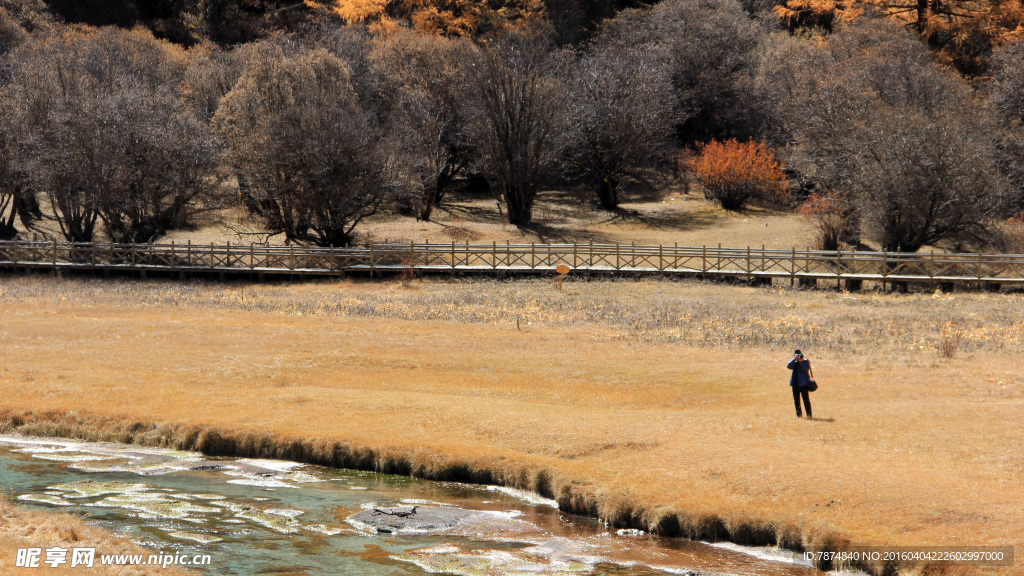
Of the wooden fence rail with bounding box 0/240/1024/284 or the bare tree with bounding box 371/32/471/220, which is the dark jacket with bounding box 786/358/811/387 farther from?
the bare tree with bounding box 371/32/471/220

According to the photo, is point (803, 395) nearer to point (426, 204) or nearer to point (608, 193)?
point (426, 204)

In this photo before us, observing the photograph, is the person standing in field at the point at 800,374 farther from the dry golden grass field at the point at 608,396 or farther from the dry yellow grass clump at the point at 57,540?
the dry yellow grass clump at the point at 57,540

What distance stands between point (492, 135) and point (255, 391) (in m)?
41.6

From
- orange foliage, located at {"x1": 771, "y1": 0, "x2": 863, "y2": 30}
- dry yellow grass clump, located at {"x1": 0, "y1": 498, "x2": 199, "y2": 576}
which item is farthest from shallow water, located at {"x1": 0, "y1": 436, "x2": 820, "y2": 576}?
orange foliage, located at {"x1": 771, "y1": 0, "x2": 863, "y2": 30}

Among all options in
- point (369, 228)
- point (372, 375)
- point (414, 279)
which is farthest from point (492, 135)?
point (372, 375)

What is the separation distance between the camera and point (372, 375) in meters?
25.7

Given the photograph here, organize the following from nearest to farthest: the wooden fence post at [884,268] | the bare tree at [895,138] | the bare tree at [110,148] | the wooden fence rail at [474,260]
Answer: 1. the wooden fence post at [884,268]
2. the wooden fence rail at [474,260]
3. the bare tree at [895,138]
4. the bare tree at [110,148]

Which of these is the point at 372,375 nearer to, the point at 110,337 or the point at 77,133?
the point at 110,337

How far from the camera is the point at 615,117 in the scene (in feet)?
216

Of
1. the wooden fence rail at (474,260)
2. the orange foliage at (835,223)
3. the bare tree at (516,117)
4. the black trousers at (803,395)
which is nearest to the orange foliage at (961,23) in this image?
the orange foliage at (835,223)

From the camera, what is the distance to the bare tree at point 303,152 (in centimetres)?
5331

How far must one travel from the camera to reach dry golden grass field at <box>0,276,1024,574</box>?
14695 mm

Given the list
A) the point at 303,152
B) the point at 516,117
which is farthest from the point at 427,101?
the point at 303,152

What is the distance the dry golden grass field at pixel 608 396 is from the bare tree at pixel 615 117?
89.7ft
